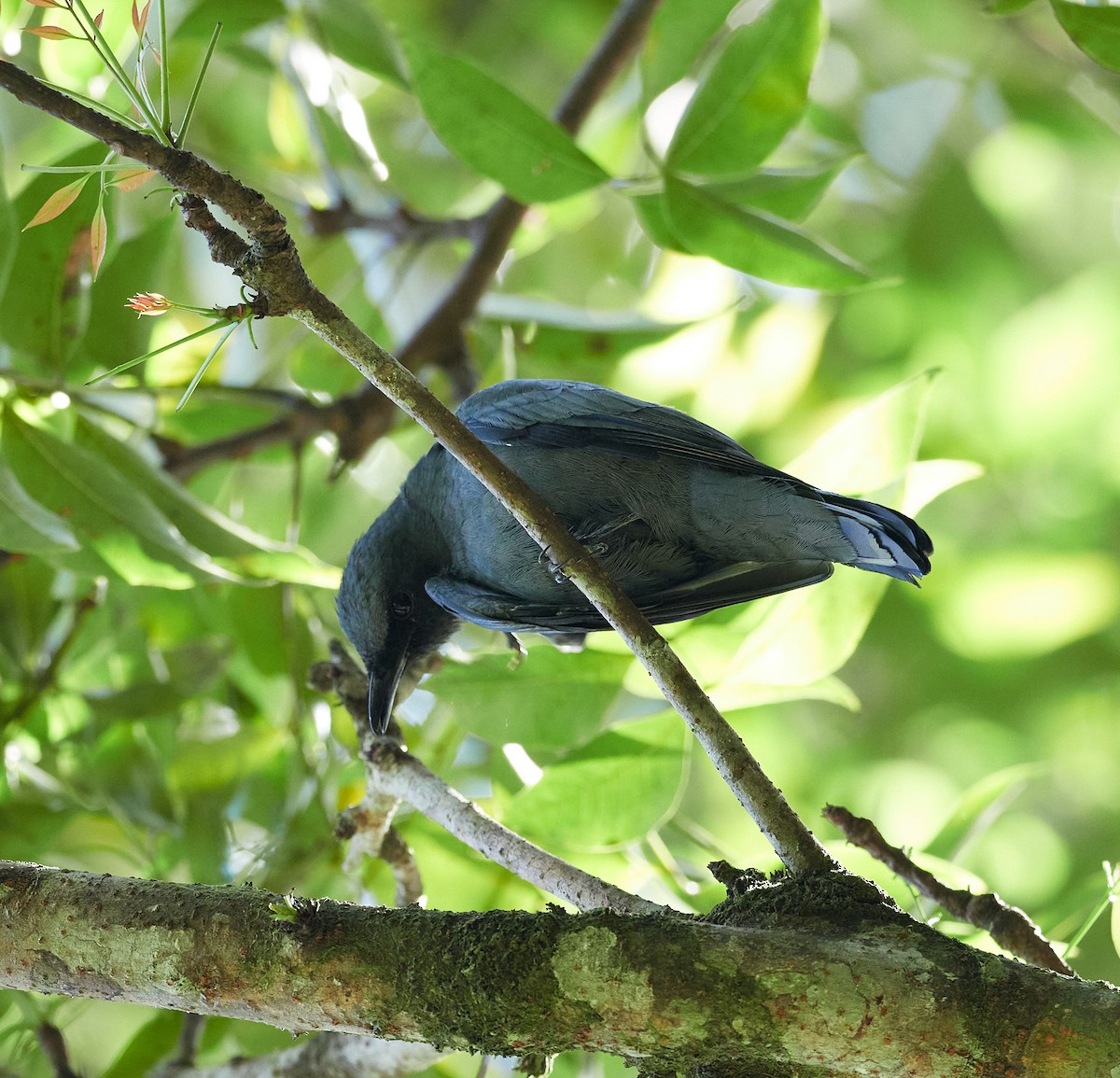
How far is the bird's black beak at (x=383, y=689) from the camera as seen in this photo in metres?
2.72

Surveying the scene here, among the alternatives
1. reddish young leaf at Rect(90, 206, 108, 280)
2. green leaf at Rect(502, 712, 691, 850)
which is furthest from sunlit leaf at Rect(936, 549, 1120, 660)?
reddish young leaf at Rect(90, 206, 108, 280)

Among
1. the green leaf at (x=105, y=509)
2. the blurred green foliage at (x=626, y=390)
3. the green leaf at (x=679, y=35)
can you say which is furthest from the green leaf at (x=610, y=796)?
the green leaf at (x=679, y=35)

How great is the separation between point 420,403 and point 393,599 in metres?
1.35

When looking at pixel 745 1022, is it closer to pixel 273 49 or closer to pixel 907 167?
pixel 273 49

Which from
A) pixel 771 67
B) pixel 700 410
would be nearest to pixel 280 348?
pixel 700 410

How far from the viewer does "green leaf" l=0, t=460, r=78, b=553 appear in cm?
233

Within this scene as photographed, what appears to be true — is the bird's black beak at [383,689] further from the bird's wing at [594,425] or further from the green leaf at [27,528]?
the green leaf at [27,528]

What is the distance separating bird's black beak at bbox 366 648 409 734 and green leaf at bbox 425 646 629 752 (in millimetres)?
115

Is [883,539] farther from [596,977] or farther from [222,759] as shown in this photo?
[222,759]

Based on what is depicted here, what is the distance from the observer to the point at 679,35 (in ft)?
9.44

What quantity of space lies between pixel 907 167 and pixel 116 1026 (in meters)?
5.90

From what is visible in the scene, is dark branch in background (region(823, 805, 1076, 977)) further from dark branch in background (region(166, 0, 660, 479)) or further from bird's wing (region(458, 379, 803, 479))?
dark branch in background (region(166, 0, 660, 479))

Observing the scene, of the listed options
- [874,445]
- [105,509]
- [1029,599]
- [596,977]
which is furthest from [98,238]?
[1029,599]

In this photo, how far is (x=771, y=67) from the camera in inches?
110
